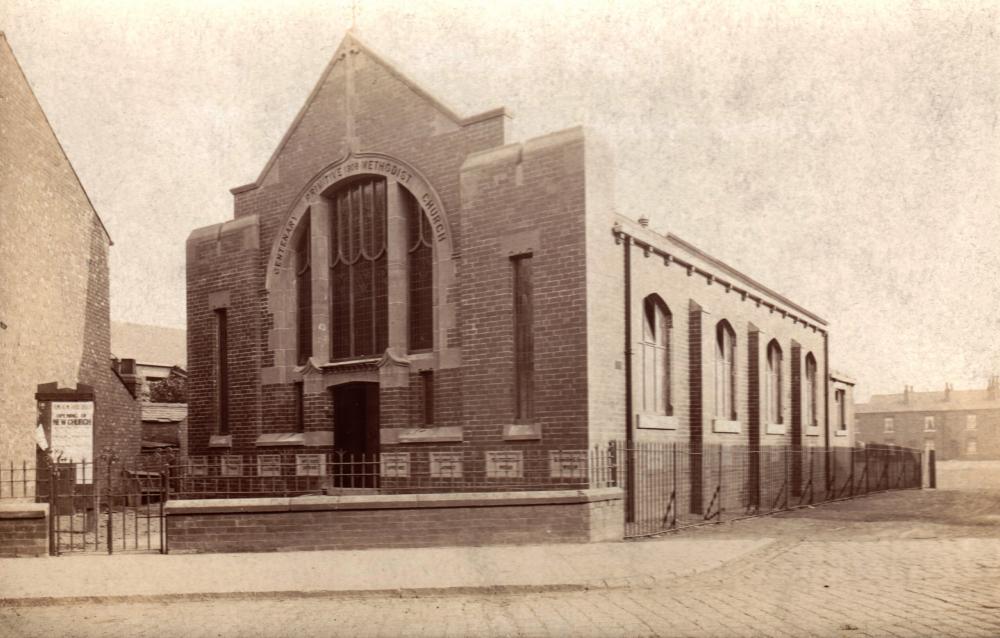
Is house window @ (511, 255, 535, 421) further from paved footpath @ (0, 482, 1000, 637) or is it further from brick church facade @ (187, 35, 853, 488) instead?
paved footpath @ (0, 482, 1000, 637)

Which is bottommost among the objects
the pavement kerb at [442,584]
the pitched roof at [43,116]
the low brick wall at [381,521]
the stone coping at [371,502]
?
the pavement kerb at [442,584]

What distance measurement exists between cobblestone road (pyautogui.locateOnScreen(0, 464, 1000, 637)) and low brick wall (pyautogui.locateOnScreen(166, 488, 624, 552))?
2.48 metres

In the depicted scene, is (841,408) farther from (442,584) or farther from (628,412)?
(442,584)

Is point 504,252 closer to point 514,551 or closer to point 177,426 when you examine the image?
point 514,551

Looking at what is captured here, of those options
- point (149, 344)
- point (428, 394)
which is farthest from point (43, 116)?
point (149, 344)

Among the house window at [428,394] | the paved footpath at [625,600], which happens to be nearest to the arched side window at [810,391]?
the paved footpath at [625,600]

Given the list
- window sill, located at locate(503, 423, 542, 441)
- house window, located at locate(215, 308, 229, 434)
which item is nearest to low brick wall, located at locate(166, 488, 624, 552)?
window sill, located at locate(503, 423, 542, 441)

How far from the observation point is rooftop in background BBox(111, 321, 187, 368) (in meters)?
54.0

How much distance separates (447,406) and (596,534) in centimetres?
467

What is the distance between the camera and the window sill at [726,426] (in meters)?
19.6

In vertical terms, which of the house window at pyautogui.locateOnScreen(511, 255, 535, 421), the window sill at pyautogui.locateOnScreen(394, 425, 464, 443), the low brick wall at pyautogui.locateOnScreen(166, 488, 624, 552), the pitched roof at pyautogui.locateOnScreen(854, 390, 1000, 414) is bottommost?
the pitched roof at pyautogui.locateOnScreen(854, 390, 1000, 414)

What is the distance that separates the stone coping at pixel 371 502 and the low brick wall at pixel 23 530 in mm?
1579

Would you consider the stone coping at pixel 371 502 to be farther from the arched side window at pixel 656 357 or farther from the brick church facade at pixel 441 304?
the arched side window at pixel 656 357

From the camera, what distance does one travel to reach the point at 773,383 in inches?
989
